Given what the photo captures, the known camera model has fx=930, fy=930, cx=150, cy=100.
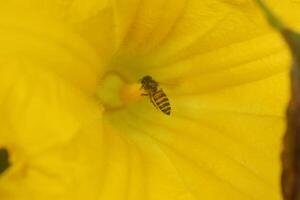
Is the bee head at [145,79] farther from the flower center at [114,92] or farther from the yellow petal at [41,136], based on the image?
the yellow petal at [41,136]

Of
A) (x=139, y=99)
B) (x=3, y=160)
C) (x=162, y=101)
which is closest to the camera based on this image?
(x=3, y=160)

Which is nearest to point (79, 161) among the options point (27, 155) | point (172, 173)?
point (27, 155)

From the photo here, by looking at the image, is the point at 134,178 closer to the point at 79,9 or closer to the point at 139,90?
the point at 139,90

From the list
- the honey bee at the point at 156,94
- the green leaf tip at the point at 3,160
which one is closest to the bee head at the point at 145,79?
the honey bee at the point at 156,94

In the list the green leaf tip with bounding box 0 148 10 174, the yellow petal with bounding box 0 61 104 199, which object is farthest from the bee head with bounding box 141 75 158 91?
the green leaf tip with bounding box 0 148 10 174

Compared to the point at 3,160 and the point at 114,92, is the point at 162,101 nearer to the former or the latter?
the point at 114,92

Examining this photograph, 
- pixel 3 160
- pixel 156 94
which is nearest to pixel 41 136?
pixel 3 160

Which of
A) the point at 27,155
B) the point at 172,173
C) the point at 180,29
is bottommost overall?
the point at 172,173

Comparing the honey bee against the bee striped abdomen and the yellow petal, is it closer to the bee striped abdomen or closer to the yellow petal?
the bee striped abdomen
